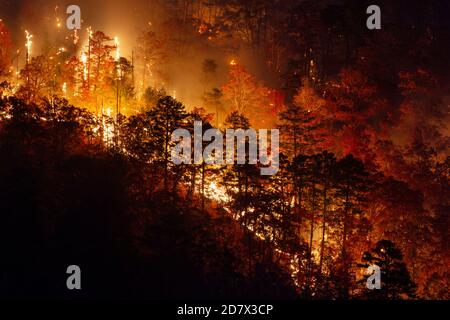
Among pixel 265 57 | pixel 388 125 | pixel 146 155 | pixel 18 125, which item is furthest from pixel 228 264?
pixel 265 57

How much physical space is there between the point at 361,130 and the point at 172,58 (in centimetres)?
3112

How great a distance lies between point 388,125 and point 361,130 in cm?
445

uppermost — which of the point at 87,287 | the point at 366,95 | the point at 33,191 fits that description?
the point at 366,95

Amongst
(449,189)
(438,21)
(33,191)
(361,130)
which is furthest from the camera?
(438,21)

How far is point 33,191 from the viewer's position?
27.2 meters

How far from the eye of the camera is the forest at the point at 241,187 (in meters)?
25.4

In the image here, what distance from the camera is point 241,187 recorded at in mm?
29078

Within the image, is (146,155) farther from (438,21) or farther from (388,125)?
(438,21)

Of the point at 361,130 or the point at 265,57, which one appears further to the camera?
the point at 265,57

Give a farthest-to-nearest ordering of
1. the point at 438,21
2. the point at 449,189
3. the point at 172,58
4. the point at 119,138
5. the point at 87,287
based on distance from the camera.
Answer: the point at 172,58, the point at 438,21, the point at 449,189, the point at 119,138, the point at 87,287

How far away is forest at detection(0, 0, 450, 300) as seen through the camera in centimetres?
2544

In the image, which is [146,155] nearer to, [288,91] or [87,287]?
[87,287]

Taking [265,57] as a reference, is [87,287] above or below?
below

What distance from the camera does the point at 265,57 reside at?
62125mm
